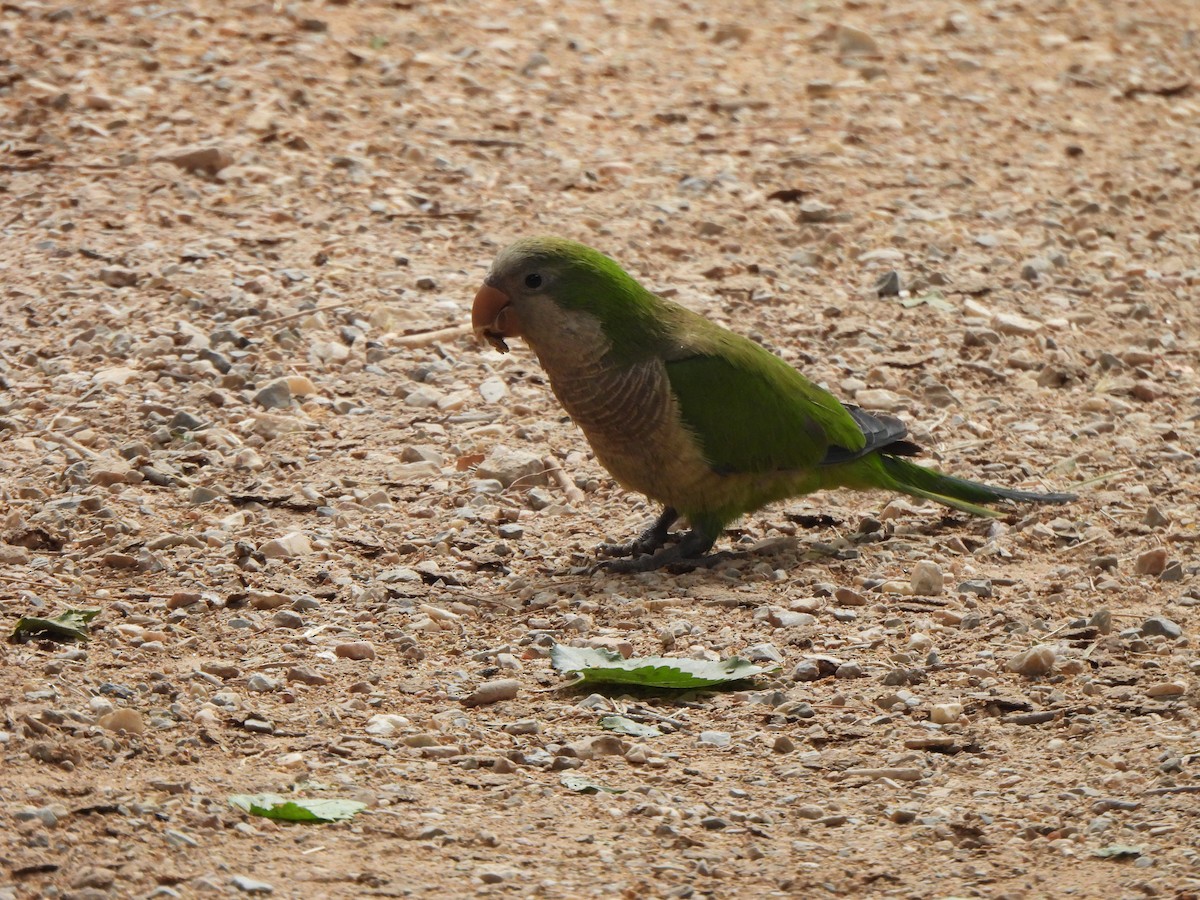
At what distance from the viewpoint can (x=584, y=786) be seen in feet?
11.9

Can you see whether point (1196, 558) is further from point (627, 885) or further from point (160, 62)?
point (160, 62)

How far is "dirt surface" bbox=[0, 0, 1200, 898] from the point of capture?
345cm

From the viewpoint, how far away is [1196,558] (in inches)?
193

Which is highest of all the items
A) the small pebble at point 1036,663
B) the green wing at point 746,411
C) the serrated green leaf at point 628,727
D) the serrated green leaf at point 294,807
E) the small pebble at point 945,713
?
the green wing at point 746,411

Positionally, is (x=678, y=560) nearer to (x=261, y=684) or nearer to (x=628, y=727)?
(x=628, y=727)

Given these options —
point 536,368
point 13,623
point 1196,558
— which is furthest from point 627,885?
point 536,368

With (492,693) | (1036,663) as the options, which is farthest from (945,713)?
(492,693)

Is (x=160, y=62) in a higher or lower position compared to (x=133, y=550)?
higher

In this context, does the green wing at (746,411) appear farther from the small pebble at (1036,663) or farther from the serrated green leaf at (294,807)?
the serrated green leaf at (294,807)

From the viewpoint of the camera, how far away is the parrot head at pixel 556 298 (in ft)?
15.9

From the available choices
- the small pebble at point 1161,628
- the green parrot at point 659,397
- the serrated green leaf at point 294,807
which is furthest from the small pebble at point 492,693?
the small pebble at point 1161,628

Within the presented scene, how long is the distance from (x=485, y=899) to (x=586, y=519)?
2.35m

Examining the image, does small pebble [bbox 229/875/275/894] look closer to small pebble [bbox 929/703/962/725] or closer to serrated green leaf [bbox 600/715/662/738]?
serrated green leaf [bbox 600/715/662/738]

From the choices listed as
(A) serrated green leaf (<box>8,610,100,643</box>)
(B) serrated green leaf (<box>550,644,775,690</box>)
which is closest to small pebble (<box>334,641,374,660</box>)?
(B) serrated green leaf (<box>550,644,775,690</box>)
